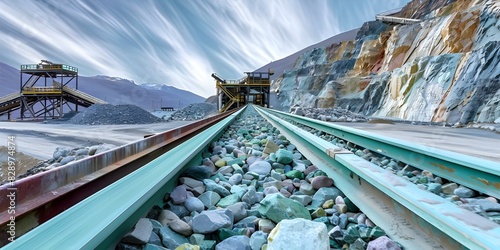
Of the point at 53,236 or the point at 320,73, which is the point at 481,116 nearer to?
the point at 53,236

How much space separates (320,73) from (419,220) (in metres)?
51.4

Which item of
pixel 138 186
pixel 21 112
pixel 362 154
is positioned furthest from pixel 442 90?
pixel 21 112

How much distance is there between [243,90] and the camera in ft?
101

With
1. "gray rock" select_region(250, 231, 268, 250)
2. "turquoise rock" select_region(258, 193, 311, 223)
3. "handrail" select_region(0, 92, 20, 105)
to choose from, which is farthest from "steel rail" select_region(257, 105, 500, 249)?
"handrail" select_region(0, 92, 20, 105)

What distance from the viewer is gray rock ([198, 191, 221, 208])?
4.96 ft

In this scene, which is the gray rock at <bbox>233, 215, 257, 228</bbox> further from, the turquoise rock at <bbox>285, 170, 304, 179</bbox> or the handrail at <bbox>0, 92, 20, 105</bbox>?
the handrail at <bbox>0, 92, 20, 105</bbox>

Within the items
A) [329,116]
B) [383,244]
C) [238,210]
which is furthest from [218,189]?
[329,116]

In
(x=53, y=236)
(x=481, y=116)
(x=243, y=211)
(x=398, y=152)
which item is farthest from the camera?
(x=481, y=116)

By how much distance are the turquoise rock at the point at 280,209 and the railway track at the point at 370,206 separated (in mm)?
286

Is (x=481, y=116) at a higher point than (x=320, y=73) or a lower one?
lower

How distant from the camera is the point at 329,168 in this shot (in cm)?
192

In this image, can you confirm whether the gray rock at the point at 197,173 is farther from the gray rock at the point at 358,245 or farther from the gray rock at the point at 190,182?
the gray rock at the point at 358,245

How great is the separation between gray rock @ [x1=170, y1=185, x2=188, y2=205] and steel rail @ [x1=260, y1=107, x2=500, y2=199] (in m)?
1.56

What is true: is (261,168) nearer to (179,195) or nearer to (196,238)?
(179,195)
